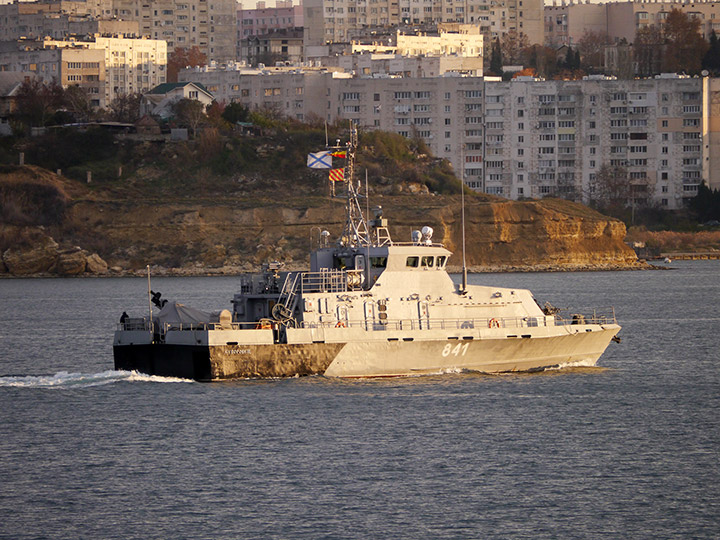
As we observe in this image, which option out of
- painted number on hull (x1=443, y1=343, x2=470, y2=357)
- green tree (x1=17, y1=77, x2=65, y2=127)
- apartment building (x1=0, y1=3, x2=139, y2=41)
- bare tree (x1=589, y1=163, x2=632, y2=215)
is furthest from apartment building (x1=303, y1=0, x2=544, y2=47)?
painted number on hull (x1=443, y1=343, x2=470, y2=357)

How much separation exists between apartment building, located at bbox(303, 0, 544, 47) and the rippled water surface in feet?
456

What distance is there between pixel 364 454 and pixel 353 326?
8.55m

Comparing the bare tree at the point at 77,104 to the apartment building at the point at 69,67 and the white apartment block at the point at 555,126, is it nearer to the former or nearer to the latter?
the apartment building at the point at 69,67

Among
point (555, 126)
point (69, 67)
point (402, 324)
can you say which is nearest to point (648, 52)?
point (555, 126)

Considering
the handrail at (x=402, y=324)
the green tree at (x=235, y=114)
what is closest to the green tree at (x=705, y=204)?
the green tree at (x=235, y=114)

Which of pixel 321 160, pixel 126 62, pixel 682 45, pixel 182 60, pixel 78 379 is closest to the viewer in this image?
pixel 78 379

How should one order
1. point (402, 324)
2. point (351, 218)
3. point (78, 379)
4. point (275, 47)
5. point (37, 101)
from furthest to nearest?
point (275, 47) < point (37, 101) < point (351, 218) < point (78, 379) < point (402, 324)

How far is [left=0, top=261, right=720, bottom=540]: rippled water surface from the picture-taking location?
28797 millimetres

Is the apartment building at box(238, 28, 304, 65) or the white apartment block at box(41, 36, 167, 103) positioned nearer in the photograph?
the white apartment block at box(41, 36, 167, 103)

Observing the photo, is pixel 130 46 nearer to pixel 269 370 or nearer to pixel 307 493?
pixel 269 370

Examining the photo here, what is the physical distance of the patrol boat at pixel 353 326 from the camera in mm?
41562

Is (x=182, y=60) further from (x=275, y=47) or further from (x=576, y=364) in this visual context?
(x=576, y=364)

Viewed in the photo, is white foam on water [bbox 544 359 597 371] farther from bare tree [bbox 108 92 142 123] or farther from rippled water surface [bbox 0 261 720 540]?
bare tree [bbox 108 92 142 123]

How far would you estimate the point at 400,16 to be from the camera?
192m
